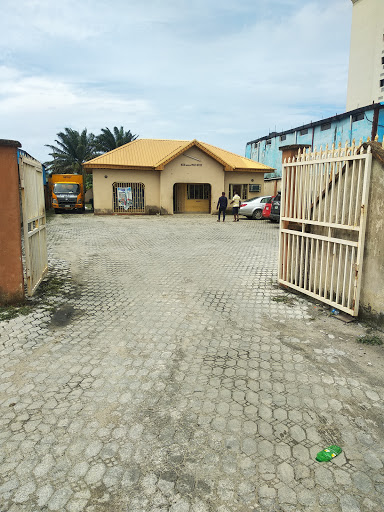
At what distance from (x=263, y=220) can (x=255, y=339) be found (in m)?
17.3

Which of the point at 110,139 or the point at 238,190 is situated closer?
the point at 238,190

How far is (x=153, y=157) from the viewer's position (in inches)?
989

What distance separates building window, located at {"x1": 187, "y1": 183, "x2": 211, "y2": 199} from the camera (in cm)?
2712

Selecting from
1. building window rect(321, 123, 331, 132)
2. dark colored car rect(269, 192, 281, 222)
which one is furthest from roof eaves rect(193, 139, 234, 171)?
building window rect(321, 123, 331, 132)

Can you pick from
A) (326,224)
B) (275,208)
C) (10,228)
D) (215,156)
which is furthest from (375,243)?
(215,156)

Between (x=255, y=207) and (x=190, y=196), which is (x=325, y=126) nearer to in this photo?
(x=190, y=196)

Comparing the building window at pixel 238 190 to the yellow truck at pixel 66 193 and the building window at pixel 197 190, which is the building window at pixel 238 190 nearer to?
the building window at pixel 197 190

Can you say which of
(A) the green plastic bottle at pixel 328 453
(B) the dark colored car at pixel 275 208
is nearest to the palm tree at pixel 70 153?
(B) the dark colored car at pixel 275 208

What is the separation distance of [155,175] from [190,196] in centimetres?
386

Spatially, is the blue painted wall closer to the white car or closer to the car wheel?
the white car

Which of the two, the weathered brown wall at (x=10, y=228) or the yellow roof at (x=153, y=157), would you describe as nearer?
the weathered brown wall at (x=10, y=228)

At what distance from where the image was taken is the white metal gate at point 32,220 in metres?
5.89

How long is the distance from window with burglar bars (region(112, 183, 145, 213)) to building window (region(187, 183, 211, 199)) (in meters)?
4.13

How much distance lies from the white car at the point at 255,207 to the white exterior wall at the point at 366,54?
30657 mm
